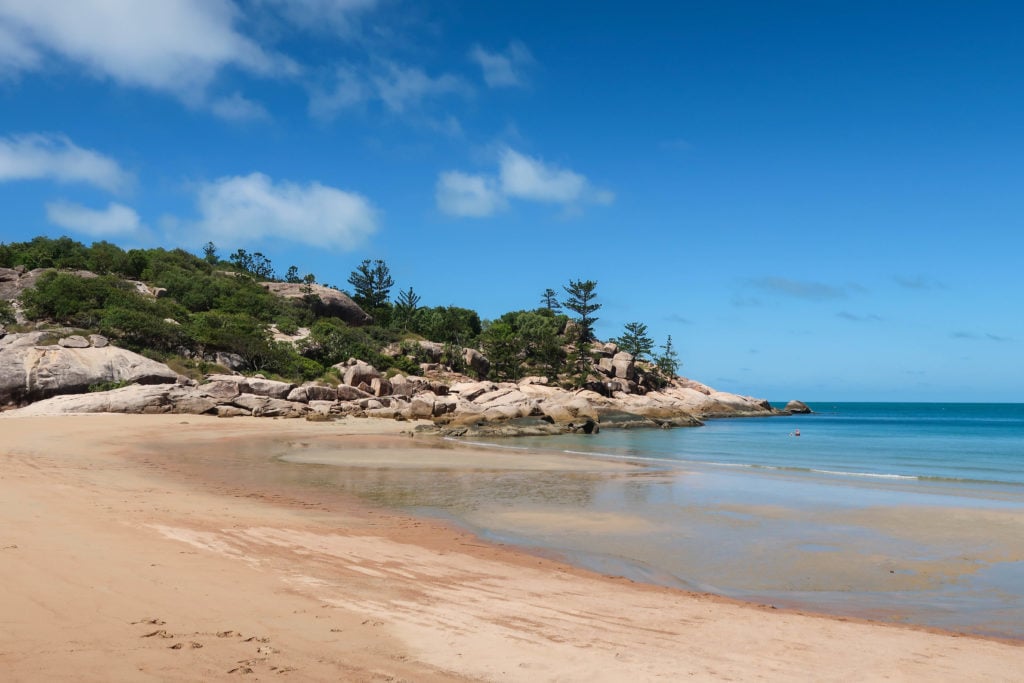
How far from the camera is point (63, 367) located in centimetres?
3941

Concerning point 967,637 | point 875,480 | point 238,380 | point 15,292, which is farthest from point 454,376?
point 967,637

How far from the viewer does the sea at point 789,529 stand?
Result: 9.56 meters

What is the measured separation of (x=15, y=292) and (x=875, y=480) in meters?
64.4

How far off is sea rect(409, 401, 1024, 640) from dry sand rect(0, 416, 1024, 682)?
1238 mm

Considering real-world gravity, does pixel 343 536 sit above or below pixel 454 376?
below

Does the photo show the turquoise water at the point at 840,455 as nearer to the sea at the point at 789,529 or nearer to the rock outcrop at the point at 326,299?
the sea at the point at 789,529

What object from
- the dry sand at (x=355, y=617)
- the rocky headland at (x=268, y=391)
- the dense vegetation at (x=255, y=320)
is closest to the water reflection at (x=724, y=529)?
the dry sand at (x=355, y=617)

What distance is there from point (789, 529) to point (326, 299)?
245ft

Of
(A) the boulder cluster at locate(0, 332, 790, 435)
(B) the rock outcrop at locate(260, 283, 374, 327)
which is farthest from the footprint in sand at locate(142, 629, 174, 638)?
(B) the rock outcrop at locate(260, 283, 374, 327)

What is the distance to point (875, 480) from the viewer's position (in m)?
23.8

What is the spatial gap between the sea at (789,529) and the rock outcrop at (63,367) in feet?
101

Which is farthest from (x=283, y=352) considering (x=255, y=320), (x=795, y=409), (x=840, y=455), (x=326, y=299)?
(x=795, y=409)

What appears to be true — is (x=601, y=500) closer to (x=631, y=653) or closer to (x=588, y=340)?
(x=631, y=653)

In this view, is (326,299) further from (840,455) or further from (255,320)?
(840,455)
